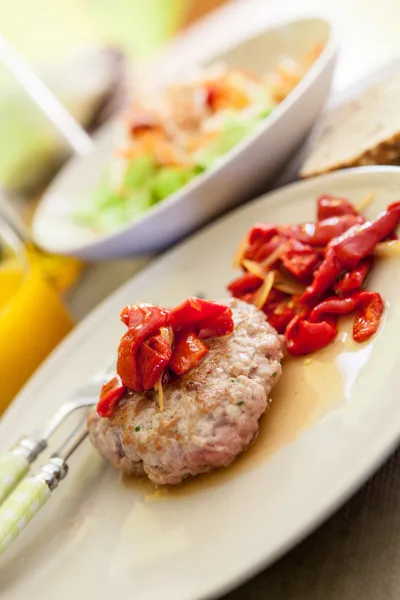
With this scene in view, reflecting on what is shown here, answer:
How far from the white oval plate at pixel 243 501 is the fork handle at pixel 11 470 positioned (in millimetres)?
141

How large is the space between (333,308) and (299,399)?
0.99 feet

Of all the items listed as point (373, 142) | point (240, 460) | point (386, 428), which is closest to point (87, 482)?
point (240, 460)

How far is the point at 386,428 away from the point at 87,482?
3.18 ft

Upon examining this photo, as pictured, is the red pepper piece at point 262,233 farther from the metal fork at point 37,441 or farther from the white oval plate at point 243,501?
the metal fork at point 37,441

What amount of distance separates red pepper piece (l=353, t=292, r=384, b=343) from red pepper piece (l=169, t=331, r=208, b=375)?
16.8 inches

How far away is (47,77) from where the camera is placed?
435 cm

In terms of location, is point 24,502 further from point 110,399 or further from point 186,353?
point 186,353

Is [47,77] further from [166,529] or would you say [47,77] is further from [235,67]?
[166,529]

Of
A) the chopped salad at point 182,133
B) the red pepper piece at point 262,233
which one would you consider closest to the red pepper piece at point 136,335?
the red pepper piece at point 262,233

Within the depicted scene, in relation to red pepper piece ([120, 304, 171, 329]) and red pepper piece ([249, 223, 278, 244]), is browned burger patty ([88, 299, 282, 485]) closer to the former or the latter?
red pepper piece ([120, 304, 171, 329])

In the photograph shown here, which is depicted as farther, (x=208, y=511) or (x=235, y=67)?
(x=235, y=67)

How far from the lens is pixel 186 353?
67.4 inches

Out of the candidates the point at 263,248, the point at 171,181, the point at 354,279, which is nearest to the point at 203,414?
the point at 354,279

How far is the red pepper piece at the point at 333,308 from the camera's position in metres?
1.74
